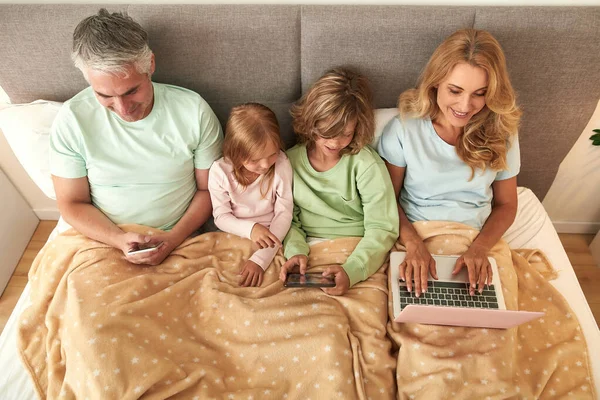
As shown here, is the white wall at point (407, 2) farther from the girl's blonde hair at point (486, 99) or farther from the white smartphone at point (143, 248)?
the white smartphone at point (143, 248)

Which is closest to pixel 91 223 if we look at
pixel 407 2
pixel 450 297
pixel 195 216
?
pixel 195 216

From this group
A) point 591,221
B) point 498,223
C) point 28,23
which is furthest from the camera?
point 591,221

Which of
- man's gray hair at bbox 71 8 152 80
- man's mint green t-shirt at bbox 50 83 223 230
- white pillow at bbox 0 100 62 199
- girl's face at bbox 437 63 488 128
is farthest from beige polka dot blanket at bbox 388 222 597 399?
white pillow at bbox 0 100 62 199

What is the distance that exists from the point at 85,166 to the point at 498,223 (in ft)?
4.56

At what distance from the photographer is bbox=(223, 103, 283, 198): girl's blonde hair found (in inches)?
52.9

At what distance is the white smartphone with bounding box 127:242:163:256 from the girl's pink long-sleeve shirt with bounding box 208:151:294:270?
22 centimetres

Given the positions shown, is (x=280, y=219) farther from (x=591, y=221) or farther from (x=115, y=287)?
(x=591, y=221)

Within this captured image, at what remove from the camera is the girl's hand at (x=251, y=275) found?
4.62 feet

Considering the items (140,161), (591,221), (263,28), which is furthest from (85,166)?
(591,221)

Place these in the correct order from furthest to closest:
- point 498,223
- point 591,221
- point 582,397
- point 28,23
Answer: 1. point 591,221
2. point 498,223
3. point 28,23
4. point 582,397

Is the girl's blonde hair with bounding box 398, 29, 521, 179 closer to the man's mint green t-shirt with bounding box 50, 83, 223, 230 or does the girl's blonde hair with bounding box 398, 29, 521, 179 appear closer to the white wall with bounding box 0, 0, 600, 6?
the white wall with bounding box 0, 0, 600, 6

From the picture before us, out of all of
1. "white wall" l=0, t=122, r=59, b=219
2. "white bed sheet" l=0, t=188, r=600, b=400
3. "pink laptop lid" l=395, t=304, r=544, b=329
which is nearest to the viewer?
"pink laptop lid" l=395, t=304, r=544, b=329

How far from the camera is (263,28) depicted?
1.41 m

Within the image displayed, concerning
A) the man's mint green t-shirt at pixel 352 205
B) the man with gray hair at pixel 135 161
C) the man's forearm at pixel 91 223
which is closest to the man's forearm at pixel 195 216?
the man with gray hair at pixel 135 161
